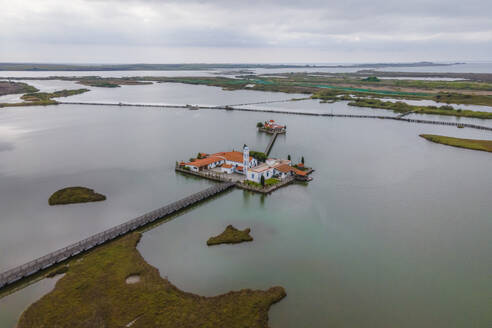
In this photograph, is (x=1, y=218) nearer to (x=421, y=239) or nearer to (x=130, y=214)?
(x=130, y=214)

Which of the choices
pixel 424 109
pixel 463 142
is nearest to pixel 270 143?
pixel 463 142

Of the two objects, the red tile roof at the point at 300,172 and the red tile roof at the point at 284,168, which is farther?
the red tile roof at the point at 284,168

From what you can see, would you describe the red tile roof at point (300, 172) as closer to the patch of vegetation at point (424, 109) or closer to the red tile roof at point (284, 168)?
the red tile roof at point (284, 168)

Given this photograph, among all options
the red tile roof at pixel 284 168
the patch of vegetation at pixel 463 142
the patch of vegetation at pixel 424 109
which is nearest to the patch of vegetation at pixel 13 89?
the patch of vegetation at pixel 424 109

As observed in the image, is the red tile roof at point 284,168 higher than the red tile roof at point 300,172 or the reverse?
higher

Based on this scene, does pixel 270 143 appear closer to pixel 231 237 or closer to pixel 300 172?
pixel 300 172

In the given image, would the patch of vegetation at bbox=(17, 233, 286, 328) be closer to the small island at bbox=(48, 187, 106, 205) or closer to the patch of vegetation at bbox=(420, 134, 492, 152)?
the small island at bbox=(48, 187, 106, 205)

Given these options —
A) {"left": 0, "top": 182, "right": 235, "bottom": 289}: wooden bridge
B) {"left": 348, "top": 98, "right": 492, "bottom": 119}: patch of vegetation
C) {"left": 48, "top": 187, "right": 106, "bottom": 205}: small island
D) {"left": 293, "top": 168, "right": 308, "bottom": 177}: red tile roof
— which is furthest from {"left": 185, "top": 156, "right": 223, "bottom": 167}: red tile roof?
{"left": 348, "top": 98, "right": 492, "bottom": 119}: patch of vegetation

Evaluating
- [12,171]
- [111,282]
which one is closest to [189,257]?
[111,282]
